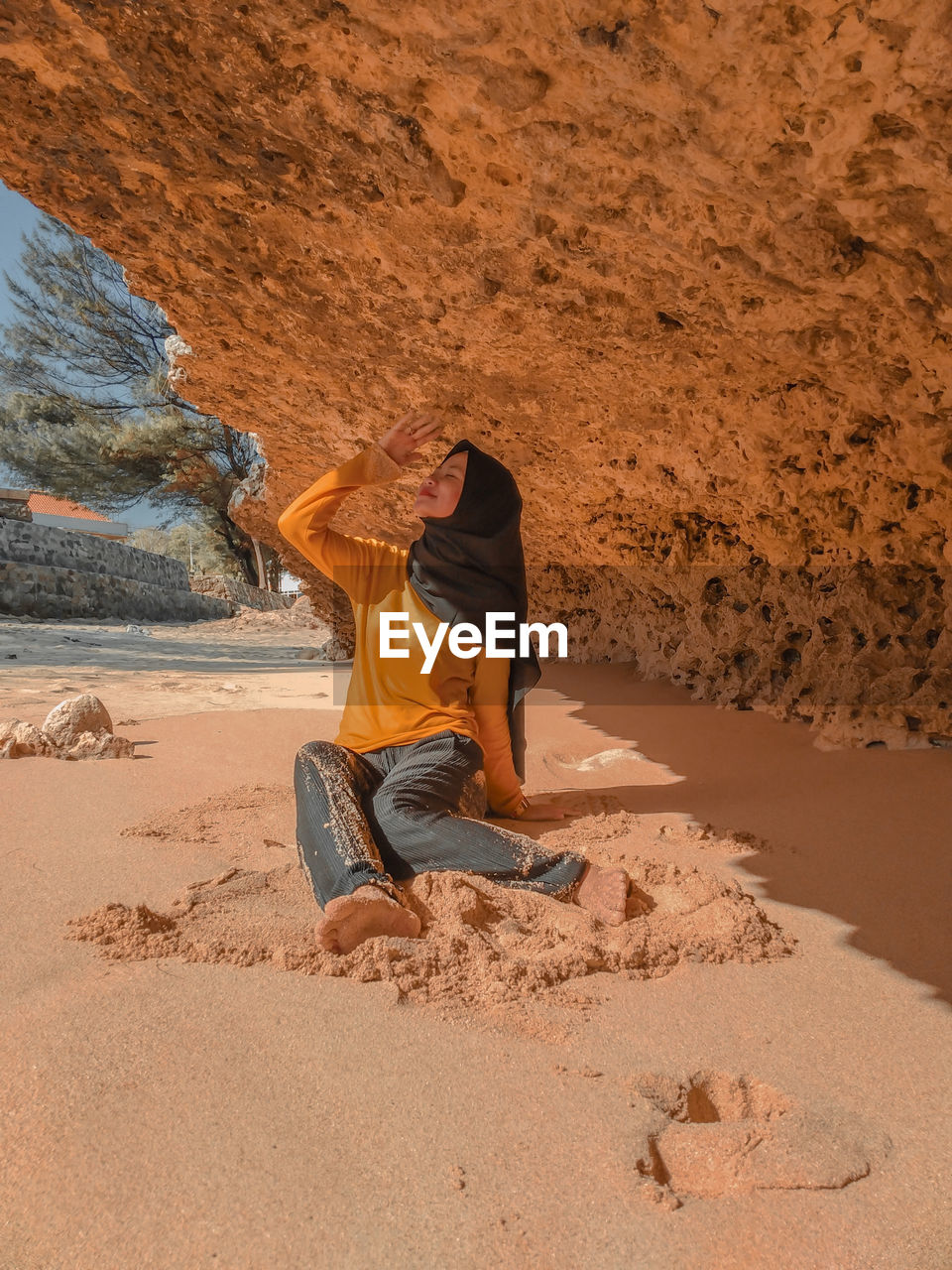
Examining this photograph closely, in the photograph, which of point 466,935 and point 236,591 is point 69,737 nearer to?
point 466,935

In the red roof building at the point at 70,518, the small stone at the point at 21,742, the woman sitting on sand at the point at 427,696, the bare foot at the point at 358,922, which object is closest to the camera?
the bare foot at the point at 358,922

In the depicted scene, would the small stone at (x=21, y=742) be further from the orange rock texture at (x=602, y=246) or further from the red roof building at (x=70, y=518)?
the red roof building at (x=70, y=518)

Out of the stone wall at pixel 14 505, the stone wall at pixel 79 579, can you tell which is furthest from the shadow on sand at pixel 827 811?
the stone wall at pixel 14 505

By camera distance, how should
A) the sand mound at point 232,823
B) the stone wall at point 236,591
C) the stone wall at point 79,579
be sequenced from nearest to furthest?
the sand mound at point 232,823
the stone wall at point 79,579
the stone wall at point 236,591

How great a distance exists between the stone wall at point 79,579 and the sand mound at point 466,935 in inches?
424

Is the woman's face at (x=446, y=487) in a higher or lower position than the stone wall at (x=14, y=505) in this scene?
lower

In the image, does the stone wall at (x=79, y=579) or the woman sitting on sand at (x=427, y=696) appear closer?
the woman sitting on sand at (x=427, y=696)

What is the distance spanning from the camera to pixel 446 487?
231cm

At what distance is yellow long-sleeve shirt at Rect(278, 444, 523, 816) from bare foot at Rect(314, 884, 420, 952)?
2.42ft

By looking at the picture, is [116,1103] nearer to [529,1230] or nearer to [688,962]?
[529,1230]

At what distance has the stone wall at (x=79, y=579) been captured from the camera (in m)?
11.0

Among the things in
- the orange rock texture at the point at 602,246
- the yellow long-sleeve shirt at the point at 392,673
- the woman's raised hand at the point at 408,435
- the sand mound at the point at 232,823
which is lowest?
the sand mound at the point at 232,823

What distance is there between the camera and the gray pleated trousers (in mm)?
1738

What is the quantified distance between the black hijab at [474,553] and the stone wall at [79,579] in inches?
409
